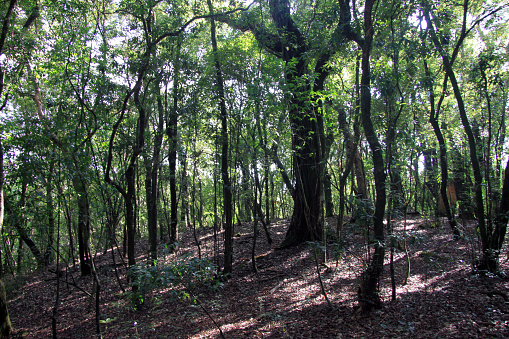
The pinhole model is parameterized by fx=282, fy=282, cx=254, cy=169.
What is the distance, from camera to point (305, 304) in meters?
5.55

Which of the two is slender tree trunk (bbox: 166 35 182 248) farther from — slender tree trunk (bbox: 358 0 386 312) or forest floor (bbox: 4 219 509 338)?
slender tree trunk (bbox: 358 0 386 312)

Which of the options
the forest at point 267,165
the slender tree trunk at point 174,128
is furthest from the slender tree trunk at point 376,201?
the slender tree trunk at point 174,128

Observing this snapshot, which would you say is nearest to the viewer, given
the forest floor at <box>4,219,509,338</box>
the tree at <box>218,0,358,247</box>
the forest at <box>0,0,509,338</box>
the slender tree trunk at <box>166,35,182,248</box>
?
the forest floor at <box>4,219,509,338</box>

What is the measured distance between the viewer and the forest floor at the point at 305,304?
4180 mm

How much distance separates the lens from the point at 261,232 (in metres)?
12.0

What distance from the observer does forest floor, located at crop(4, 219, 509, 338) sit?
418cm

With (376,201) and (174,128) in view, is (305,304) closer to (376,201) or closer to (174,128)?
(376,201)

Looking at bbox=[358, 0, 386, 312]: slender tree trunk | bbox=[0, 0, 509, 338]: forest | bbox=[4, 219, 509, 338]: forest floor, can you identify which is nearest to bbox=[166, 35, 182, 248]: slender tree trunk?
bbox=[0, 0, 509, 338]: forest

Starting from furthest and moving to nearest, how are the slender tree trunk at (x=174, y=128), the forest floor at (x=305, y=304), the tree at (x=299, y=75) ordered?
the tree at (x=299, y=75) < the slender tree trunk at (x=174, y=128) < the forest floor at (x=305, y=304)

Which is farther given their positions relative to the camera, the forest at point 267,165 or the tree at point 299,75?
the tree at point 299,75

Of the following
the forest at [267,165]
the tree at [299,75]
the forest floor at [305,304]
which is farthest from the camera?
the tree at [299,75]

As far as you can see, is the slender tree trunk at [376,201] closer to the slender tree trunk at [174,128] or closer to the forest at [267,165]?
the forest at [267,165]

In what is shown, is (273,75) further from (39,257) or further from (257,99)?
(39,257)

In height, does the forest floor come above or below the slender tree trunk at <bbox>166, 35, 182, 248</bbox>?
below
